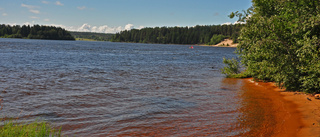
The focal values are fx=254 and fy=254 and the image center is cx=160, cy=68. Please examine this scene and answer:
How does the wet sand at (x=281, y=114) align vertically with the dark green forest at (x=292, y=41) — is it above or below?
below

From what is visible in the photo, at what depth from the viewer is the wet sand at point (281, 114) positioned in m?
10.4

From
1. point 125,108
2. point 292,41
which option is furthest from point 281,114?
point 125,108

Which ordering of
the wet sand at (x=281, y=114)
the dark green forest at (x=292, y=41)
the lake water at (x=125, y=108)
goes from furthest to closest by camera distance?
the dark green forest at (x=292, y=41) < the lake water at (x=125, y=108) < the wet sand at (x=281, y=114)

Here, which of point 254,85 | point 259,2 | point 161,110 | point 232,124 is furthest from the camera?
point 254,85

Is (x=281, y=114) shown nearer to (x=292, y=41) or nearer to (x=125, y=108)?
(x=292, y=41)

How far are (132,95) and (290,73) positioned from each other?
1035 cm

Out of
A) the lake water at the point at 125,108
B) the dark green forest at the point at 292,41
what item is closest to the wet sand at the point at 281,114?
the lake water at the point at 125,108

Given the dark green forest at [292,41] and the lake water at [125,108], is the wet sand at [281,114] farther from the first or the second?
the dark green forest at [292,41]

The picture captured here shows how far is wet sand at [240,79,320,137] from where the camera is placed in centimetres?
1039

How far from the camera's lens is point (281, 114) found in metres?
12.9

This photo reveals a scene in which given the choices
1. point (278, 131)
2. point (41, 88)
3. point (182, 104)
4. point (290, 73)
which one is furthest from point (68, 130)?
point (290, 73)

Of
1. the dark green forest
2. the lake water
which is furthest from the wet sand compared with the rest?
the dark green forest

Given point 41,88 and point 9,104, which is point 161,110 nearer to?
point 9,104

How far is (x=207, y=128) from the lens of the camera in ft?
35.9
